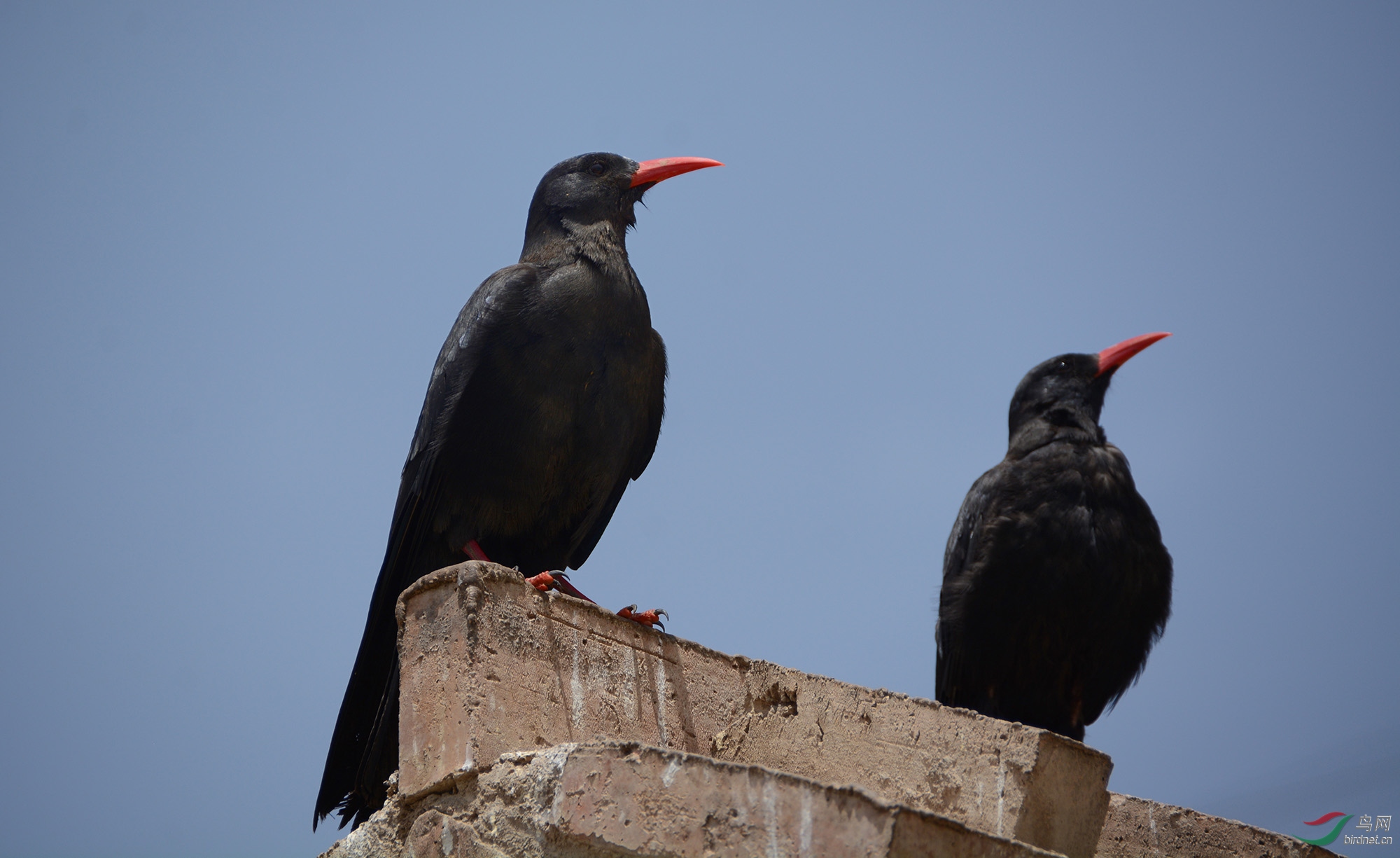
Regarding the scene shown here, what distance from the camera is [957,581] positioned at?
6.38 m

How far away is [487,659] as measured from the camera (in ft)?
10.7

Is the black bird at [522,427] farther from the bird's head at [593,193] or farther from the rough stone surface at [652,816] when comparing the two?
the rough stone surface at [652,816]

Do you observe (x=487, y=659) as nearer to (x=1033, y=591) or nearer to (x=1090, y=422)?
(x=1033, y=591)

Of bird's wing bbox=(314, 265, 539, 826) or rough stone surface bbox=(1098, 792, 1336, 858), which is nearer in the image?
rough stone surface bbox=(1098, 792, 1336, 858)

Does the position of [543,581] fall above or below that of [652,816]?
above

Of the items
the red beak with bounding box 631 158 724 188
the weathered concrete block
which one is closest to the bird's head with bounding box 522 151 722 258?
the red beak with bounding box 631 158 724 188

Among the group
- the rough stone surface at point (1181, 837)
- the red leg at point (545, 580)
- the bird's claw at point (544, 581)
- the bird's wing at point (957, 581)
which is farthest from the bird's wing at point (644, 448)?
the rough stone surface at point (1181, 837)

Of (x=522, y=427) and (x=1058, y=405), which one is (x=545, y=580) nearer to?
(x=522, y=427)

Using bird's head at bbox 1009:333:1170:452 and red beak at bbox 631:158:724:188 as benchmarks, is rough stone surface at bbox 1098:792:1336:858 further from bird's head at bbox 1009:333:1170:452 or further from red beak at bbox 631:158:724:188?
red beak at bbox 631:158:724:188

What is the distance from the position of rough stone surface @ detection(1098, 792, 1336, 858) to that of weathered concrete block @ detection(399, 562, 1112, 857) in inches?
24.1

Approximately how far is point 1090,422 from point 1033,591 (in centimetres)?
130

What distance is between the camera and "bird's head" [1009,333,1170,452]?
6805mm

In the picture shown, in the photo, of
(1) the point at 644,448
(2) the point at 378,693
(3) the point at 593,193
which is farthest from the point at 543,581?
(3) the point at 593,193

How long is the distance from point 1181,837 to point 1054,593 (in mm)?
2019
